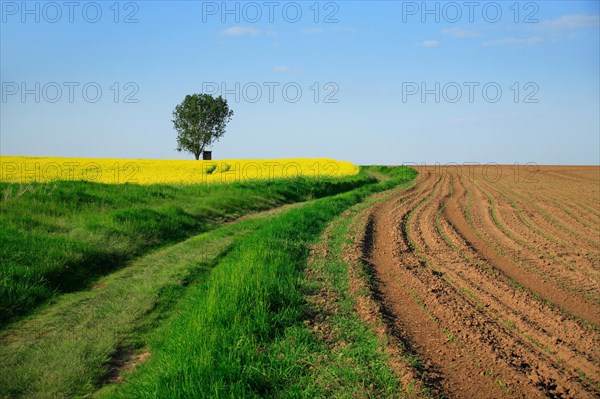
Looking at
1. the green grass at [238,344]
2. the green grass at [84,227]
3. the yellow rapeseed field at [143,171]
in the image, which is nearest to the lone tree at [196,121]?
the yellow rapeseed field at [143,171]

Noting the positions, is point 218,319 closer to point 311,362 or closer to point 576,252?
point 311,362

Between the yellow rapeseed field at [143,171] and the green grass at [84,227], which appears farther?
the yellow rapeseed field at [143,171]

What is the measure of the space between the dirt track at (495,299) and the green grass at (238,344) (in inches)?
41.9

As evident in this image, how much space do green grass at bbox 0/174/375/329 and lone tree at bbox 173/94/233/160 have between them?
1676 inches

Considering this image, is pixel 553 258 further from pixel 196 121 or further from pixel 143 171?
pixel 196 121

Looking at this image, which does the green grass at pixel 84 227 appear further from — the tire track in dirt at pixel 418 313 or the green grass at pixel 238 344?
the tire track in dirt at pixel 418 313

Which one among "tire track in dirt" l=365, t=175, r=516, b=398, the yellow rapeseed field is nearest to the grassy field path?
"tire track in dirt" l=365, t=175, r=516, b=398

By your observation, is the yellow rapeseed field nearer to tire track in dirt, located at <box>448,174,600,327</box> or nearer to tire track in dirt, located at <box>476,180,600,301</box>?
tire track in dirt, located at <box>448,174,600,327</box>

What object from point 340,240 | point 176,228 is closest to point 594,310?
point 340,240

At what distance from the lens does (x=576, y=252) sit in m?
10.4

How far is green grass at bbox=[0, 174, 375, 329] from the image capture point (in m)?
8.66

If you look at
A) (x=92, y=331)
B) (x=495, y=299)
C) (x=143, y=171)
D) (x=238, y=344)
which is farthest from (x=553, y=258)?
(x=143, y=171)

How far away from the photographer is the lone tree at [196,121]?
6353 cm

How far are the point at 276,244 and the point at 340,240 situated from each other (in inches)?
72.8
